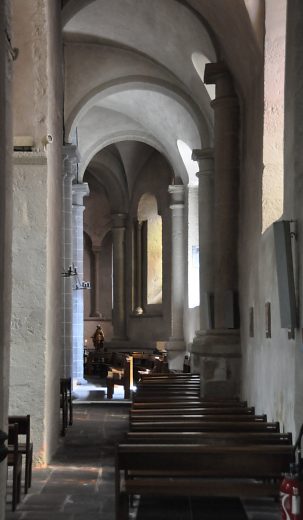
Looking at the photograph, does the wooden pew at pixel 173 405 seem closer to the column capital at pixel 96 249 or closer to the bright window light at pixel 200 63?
the bright window light at pixel 200 63

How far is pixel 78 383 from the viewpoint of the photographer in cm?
1767

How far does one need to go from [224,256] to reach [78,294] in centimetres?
789

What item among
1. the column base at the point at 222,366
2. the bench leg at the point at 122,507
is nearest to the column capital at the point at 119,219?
the column base at the point at 222,366

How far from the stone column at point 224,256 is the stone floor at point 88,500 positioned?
1.80 metres

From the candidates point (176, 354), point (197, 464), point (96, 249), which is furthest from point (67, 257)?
point (96, 249)

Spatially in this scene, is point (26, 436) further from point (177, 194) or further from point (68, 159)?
point (177, 194)

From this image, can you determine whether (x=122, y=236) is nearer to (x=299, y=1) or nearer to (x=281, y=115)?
(x=281, y=115)

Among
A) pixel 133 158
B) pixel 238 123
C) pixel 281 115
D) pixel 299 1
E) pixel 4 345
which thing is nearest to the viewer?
pixel 4 345

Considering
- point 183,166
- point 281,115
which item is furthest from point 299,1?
point 183,166

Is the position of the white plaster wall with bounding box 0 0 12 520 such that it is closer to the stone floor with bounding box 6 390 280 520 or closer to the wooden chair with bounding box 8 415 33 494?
the stone floor with bounding box 6 390 280 520

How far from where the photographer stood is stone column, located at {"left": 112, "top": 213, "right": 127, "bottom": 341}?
2341cm

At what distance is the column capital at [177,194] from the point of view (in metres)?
18.6

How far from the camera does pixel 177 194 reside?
1872cm

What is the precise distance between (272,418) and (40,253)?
10.2 ft
